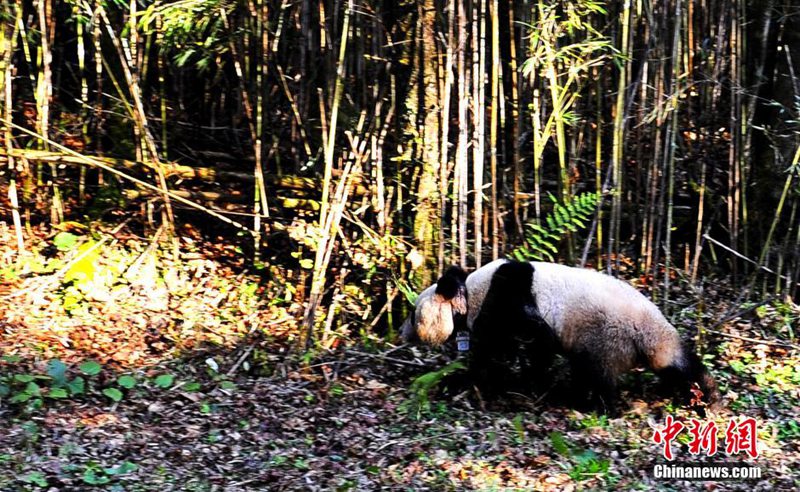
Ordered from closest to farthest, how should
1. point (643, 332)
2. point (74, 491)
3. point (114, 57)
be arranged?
point (74, 491)
point (643, 332)
point (114, 57)

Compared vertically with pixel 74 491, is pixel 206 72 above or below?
above

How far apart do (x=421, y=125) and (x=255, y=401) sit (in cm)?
200

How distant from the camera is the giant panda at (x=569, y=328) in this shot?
4.68m

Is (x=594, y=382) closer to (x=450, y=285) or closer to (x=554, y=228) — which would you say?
(x=450, y=285)

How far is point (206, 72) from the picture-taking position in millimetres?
6613

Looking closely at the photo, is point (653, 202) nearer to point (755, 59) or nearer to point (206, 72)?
point (755, 59)

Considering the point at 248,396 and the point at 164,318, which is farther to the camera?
the point at 164,318

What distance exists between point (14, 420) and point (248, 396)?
120cm

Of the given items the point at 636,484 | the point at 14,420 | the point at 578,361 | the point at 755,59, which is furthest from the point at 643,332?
the point at 14,420

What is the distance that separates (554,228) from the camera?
5453mm

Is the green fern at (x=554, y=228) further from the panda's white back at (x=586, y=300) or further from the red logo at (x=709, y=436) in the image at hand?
the red logo at (x=709, y=436)

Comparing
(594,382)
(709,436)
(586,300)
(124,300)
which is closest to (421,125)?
(586,300)

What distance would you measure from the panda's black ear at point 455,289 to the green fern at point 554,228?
668 mm

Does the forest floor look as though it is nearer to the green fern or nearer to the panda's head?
the panda's head
